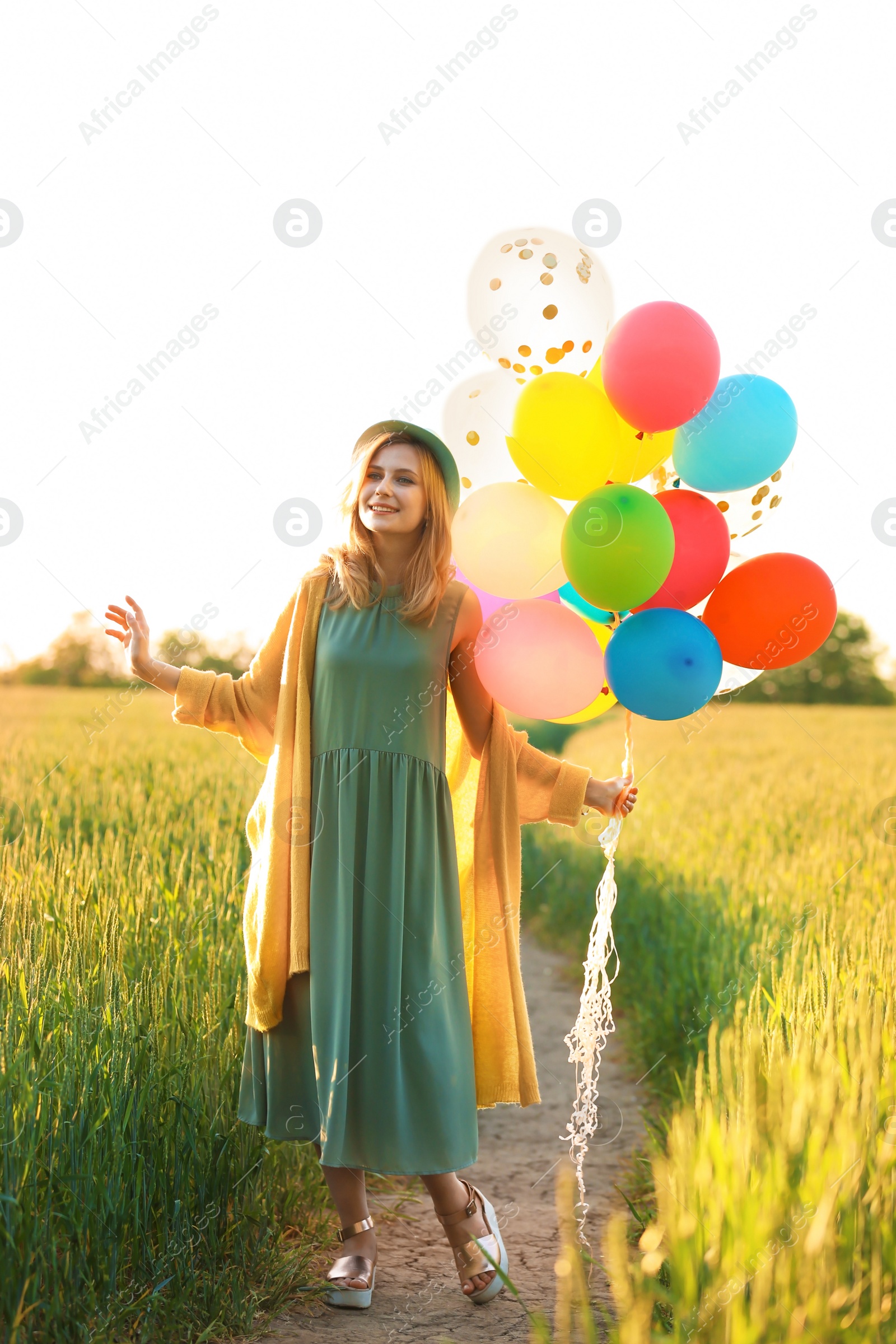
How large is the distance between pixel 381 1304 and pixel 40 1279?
0.88 m

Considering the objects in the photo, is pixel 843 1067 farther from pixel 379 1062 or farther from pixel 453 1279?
pixel 453 1279

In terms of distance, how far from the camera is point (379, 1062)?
93.0 inches

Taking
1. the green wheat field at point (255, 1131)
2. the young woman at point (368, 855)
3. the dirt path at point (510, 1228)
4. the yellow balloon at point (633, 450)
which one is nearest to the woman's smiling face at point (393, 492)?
the young woman at point (368, 855)

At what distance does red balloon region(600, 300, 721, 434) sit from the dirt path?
205 cm

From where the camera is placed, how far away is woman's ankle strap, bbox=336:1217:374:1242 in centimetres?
246

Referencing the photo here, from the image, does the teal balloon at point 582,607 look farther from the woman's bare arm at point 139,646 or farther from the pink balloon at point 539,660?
the woman's bare arm at point 139,646

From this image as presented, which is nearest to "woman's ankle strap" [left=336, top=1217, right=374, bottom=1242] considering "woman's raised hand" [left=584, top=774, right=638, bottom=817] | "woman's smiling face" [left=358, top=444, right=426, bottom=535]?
"woman's raised hand" [left=584, top=774, right=638, bottom=817]

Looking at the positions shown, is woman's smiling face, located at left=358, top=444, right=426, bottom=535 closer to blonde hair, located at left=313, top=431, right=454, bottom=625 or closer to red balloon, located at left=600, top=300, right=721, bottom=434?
blonde hair, located at left=313, top=431, right=454, bottom=625

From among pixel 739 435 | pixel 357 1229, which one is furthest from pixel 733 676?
pixel 357 1229

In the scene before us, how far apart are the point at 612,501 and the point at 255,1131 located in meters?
1.72

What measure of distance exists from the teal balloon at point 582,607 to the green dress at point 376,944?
401 millimetres

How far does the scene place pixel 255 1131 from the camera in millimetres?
2559

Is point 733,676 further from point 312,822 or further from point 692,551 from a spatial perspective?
point 312,822

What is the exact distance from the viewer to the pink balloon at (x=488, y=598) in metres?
2.62
